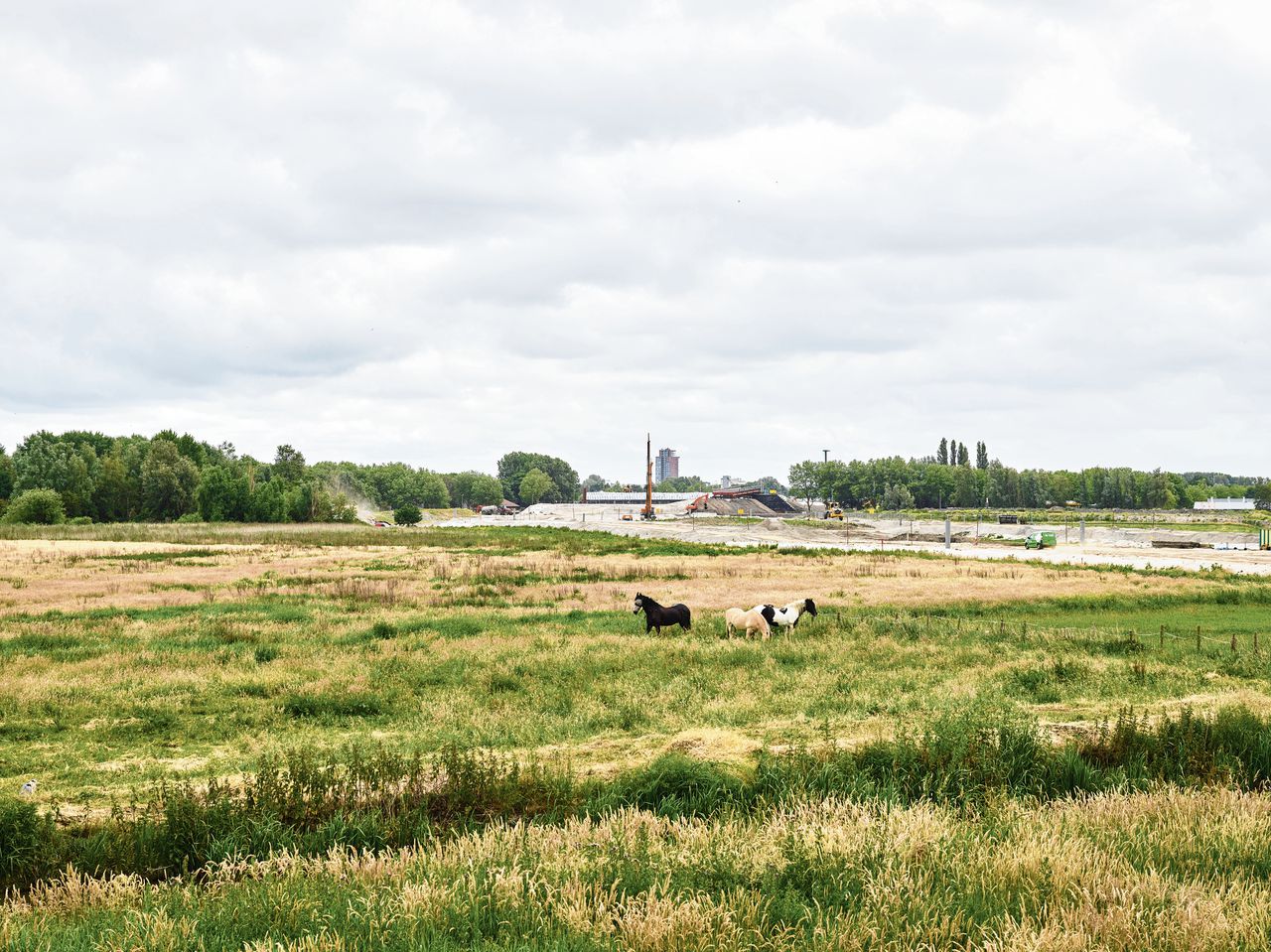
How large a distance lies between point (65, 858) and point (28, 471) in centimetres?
16747

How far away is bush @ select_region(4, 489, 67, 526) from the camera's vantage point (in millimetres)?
119625

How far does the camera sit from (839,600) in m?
36.8

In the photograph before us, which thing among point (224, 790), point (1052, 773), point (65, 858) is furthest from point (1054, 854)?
point (65, 858)

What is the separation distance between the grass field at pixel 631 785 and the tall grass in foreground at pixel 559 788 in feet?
0.15

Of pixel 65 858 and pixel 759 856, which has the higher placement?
pixel 759 856

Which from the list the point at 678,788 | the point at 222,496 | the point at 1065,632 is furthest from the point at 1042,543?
the point at 222,496

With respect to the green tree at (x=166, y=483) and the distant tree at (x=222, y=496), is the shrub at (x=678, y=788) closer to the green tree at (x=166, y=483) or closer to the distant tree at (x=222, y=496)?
the distant tree at (x=222, y=496)

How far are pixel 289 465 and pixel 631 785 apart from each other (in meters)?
195

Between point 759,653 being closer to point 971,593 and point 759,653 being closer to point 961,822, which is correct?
point 961,822

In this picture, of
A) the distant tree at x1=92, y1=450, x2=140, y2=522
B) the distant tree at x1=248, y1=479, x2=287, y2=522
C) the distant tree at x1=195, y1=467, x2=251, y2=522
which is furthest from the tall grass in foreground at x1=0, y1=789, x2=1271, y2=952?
the distant tree at x1=92, y1=450, x2=140, y2=522

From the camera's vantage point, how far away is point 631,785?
10.0m

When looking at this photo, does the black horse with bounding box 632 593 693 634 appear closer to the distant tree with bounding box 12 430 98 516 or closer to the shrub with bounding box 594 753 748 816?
the shrub with bounding box 594 753 748 816

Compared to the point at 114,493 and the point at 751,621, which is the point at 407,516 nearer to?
the point at 114,493

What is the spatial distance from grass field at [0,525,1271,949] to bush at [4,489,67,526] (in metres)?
112
